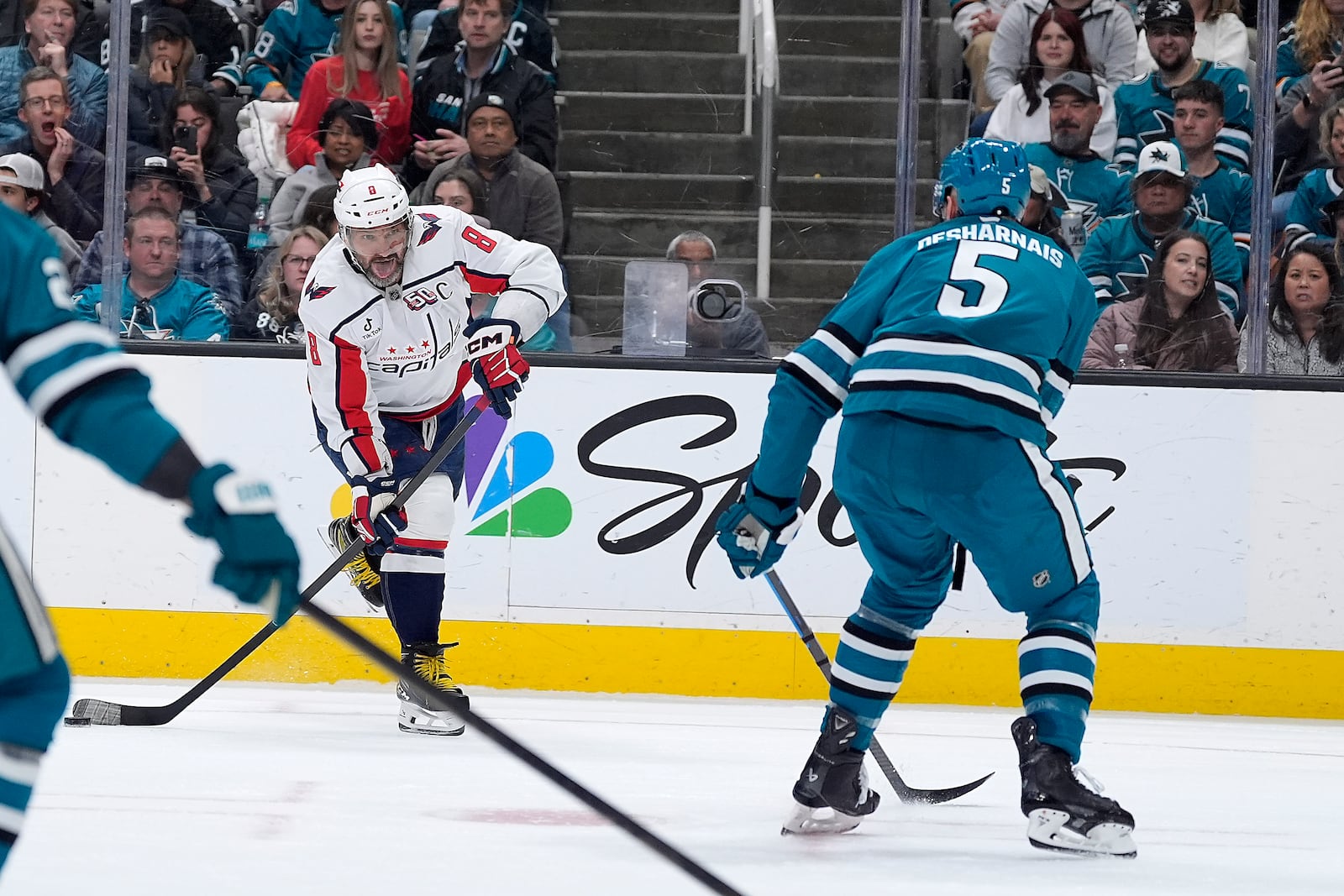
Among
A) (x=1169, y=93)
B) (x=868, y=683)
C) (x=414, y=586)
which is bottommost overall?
(x=414, y=586)

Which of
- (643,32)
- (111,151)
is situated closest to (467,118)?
(643,32)

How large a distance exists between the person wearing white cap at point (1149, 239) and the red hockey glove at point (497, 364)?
5.58ft

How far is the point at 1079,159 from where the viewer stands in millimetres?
4613

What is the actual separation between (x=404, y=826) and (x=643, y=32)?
2745mm

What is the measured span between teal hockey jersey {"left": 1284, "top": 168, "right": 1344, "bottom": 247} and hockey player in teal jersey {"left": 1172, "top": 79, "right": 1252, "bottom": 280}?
13 centimetres

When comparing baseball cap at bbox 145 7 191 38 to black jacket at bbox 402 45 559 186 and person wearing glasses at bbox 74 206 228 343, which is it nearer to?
person wearing glasses at bbox 74 206 228 343

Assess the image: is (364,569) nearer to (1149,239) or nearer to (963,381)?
(963,381)

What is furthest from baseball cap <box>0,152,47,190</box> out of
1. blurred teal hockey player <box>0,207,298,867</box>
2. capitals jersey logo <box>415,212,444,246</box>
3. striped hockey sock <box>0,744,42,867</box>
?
striped hockey sock <box>0,744,42,867</box>

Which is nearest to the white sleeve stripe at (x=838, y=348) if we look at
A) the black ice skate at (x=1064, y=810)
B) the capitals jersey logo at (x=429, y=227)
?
the black ice skate at (x=1064, y=810)

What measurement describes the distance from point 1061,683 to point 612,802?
0.90 meters

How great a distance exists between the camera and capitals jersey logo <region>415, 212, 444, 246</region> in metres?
3.90

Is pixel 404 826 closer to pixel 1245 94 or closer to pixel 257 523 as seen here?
pixel 257 523

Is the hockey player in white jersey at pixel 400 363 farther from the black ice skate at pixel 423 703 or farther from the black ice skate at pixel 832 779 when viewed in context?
the black ice skate at pixel 832 779

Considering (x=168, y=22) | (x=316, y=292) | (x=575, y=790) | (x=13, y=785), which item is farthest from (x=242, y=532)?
(x=168, y=22)
